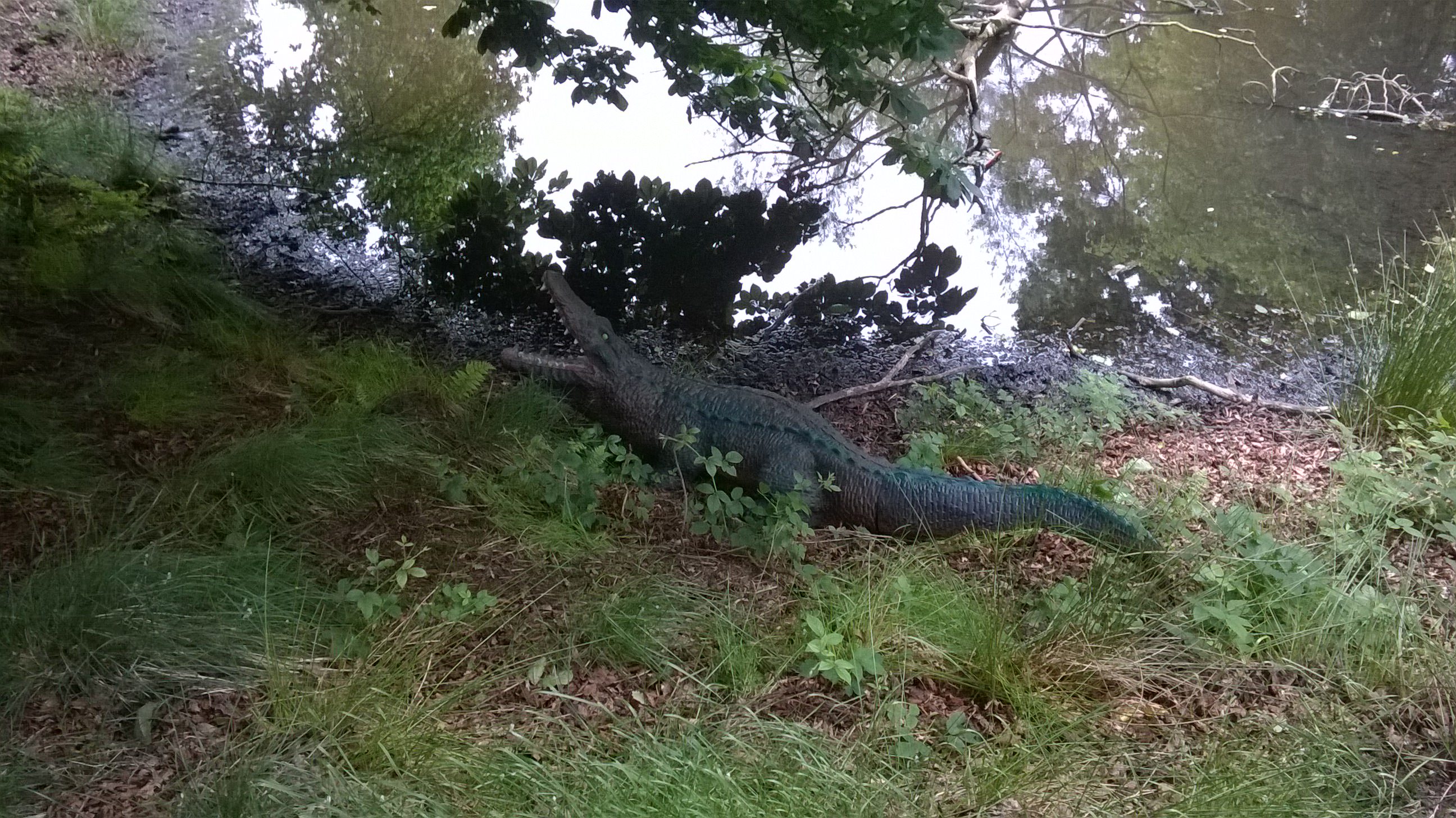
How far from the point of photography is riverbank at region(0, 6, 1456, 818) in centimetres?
212

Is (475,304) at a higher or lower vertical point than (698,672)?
higher

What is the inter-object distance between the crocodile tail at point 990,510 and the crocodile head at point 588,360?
1.28m

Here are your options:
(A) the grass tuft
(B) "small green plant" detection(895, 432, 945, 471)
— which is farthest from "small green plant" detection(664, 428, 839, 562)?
(A) the grass tuft

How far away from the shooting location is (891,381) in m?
4.45

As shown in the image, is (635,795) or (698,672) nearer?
(635,795)

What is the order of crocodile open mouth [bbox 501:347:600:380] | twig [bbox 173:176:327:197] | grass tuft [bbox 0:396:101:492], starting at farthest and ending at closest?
twig [bbox 173:176:327:197], crocodile open mouth [bbox 501:347:600:380], grass tuft [bbox 0:396:101:492]

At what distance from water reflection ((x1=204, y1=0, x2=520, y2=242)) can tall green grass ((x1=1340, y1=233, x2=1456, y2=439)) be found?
480cm

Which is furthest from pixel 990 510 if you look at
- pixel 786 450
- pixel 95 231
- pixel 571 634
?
pixel 95 231

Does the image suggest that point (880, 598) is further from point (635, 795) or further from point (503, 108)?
point (503, 108)

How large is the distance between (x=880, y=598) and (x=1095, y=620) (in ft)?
2.04

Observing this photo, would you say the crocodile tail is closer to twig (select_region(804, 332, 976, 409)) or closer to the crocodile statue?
the crocodile statue

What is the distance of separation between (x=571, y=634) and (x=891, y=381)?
2.36 metres

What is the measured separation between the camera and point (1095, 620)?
104 inches

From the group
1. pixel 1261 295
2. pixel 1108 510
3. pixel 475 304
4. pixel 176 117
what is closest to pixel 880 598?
pixel 1108 510
